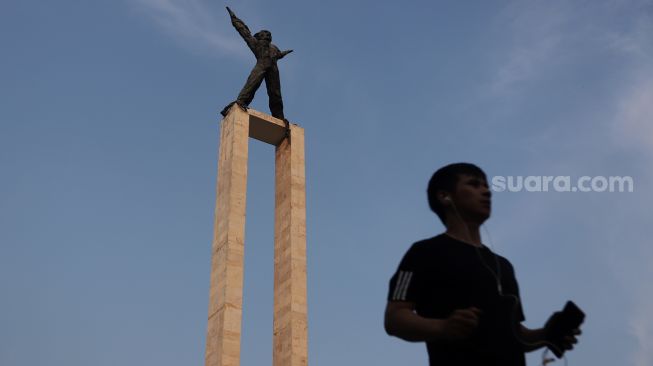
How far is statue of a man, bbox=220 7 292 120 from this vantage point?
19.2 metres

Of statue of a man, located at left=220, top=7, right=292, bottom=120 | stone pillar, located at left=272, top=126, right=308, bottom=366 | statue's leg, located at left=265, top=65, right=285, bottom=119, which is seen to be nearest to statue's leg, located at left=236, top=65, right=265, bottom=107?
statue of a man, located at left=220, top=7, right=292, bottom=120

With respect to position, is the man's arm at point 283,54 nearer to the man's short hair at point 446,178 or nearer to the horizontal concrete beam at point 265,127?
the horizontal concrete beam at point 265,127

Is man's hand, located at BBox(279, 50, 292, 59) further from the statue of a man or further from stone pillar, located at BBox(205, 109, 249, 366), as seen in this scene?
stone pillar, located at BBox(205, 109, 249, 366)

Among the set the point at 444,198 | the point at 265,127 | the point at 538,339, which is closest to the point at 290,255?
the point at 265,127

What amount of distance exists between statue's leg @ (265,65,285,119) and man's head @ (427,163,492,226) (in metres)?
15.8

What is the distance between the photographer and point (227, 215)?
670 inches

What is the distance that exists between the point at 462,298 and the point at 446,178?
623mm

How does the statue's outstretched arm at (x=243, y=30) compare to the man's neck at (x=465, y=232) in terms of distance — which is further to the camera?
the statue's outstretched arm at (x=243, y=30)

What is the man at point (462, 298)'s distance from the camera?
3.39m

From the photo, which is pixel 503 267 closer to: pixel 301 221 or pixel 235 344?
pixel 235 344

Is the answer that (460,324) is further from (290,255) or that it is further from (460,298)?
(290,255)

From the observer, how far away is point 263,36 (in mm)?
20359

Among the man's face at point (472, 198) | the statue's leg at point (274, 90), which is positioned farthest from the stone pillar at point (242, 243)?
the man's face at point (472, 198)

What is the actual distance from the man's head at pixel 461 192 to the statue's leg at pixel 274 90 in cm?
1576
